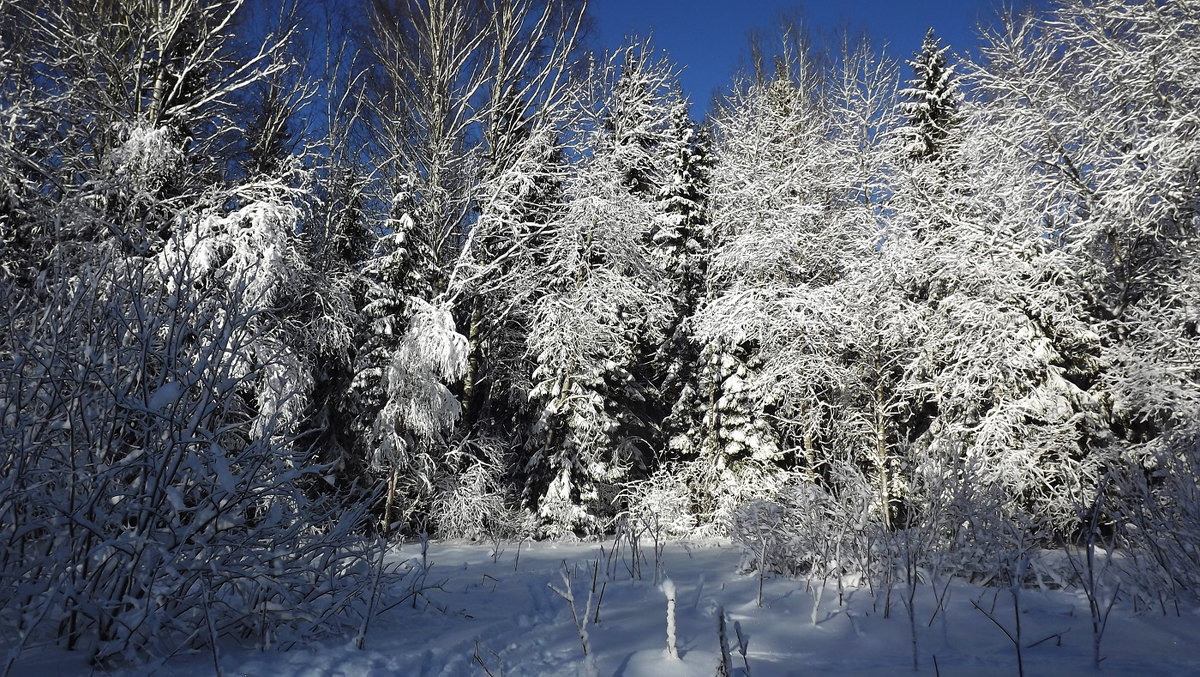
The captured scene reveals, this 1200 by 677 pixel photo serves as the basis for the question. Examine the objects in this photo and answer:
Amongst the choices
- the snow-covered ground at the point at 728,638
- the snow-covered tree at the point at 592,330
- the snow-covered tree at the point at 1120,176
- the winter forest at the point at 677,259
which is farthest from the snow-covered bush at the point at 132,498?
the snow-covered tree at the point at 1120,176

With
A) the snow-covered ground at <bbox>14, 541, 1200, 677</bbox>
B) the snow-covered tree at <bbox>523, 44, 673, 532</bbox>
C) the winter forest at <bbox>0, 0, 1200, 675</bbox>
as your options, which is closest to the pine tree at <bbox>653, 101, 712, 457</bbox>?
the winter forest at <bbox>0, 0, 1200, 675</bbox>

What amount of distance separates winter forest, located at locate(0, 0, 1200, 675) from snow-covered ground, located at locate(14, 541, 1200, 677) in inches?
28.5

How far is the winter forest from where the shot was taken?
30.6 feet

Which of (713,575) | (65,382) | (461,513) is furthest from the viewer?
(461,513)

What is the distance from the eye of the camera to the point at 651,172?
17.9 metres

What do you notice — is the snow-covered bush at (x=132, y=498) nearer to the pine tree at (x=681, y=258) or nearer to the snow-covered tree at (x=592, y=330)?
the snow-covered tree at (x=592, y=330)

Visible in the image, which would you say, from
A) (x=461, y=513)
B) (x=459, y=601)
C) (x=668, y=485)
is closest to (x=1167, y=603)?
(x=459, y=601)

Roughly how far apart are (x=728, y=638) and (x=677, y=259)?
1392cm

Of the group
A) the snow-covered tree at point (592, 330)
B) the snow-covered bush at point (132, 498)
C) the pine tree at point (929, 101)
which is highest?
the pine tree at point (929, 101)

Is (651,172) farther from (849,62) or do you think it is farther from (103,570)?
(103,570)

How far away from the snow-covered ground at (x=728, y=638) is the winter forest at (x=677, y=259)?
72 cm

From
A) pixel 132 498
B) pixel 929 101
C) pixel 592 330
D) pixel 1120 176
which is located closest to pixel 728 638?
pixel 132 498

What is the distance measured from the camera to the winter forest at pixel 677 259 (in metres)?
9.31

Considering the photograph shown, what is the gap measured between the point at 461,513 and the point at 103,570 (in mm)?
9531
